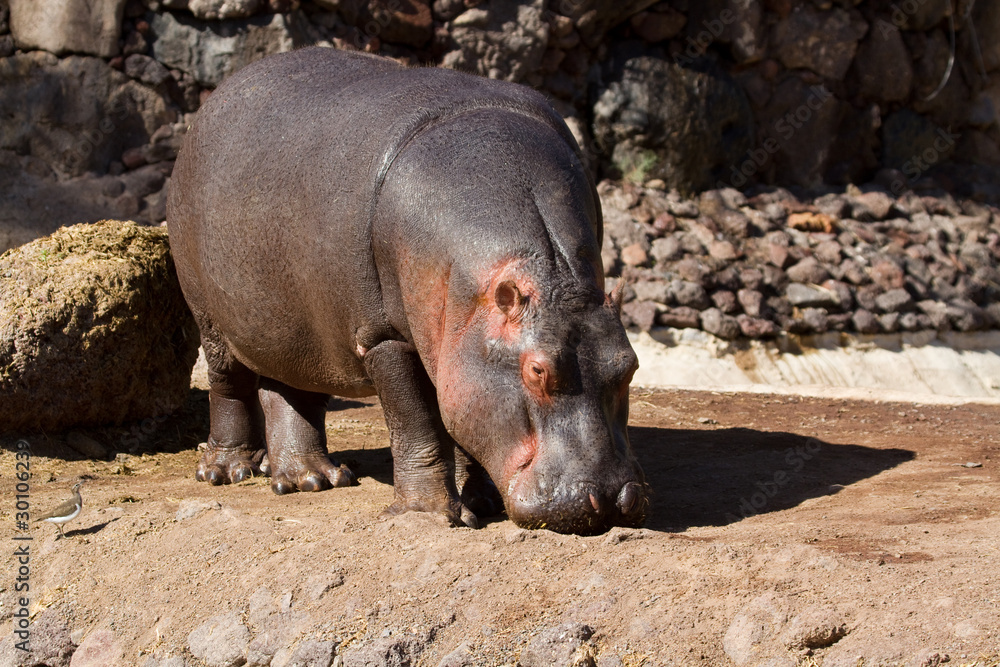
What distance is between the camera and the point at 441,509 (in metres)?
4.02

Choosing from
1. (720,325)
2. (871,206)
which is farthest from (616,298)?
(871,206)

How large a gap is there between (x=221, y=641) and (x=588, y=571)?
117 cm

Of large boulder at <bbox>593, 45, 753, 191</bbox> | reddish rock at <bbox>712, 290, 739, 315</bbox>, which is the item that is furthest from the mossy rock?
large boulder at <bbox>593, 45, 753, 191</bbox>

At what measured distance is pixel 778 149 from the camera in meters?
11.4

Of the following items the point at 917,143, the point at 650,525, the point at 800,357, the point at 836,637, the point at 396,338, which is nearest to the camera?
the point at 836,637

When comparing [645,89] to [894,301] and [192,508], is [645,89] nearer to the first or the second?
[894,301]

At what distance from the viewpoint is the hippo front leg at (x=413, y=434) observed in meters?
4.09

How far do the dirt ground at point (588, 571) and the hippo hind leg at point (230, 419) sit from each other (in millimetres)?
419

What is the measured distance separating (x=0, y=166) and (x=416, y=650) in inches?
290

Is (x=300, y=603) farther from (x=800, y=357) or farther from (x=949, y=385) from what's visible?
(x=949, y=385)

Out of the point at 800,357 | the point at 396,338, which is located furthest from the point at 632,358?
the point at 800,357

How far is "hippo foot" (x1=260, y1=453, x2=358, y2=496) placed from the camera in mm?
5039

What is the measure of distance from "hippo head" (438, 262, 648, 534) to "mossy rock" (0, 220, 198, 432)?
285 cm

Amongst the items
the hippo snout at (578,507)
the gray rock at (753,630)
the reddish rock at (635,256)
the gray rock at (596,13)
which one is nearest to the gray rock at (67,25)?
the gray rock at (596,13)
